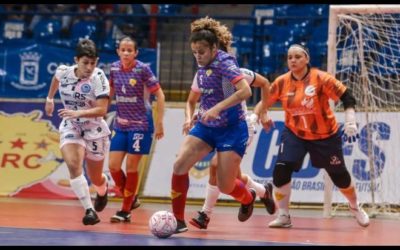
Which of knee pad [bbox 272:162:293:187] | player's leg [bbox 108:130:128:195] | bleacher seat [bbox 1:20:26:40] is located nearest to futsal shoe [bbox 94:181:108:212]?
player's leg [bbox 108:130:128:195]

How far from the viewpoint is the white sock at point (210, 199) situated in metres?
9.72

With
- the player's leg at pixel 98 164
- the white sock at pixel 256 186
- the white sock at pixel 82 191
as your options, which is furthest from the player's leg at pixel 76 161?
the white sock at pixel 256 186

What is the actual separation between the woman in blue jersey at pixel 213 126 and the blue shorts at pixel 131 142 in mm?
1750

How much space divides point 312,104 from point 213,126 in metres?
2.07

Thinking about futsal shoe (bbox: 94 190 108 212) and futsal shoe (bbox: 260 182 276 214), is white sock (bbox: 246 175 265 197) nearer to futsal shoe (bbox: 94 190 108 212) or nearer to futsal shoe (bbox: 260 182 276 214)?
futsal shoe (bbox: 260 182 276 214)

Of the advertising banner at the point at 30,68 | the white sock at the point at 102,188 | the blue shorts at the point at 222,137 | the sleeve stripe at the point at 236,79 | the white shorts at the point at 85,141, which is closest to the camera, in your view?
the sleeve stripe at the point at 236,79

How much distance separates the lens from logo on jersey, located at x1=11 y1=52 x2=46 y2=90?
15.6 metres

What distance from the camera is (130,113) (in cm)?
1066

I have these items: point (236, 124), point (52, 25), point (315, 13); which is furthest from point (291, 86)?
point (52, 25)

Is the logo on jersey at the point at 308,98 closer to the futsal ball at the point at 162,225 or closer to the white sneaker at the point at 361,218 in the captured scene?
the white sneaker at the point at 361,218

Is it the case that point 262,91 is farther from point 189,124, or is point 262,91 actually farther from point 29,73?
point 29,73
